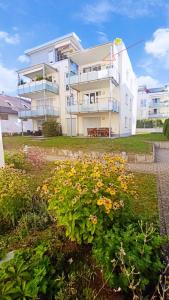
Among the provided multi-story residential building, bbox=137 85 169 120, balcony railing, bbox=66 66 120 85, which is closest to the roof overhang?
balcony railing, bbox=66 66 120 85

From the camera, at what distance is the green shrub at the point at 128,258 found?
5.56 feet

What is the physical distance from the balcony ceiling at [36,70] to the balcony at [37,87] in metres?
1.52

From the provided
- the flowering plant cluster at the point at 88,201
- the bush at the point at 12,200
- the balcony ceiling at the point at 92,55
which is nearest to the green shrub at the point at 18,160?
the bush at the point at 12,200

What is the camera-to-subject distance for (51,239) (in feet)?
8.05

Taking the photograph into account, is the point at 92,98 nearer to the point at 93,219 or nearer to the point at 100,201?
the point at 100,201

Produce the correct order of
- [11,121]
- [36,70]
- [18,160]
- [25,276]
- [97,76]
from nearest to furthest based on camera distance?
[25,276], [18,160], [97,76], [36,70], [11,121]

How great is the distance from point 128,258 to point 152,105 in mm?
57099

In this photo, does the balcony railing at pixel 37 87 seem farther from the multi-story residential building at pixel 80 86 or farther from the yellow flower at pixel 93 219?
the yellow flower at pixel 93 219

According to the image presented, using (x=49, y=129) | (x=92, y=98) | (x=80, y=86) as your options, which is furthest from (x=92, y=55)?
(x=49, y=129)

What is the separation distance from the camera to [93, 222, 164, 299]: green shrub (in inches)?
66.7

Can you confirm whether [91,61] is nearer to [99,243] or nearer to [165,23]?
[165,23]

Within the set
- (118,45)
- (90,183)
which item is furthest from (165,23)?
(90,183)

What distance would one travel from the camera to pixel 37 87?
21.7m

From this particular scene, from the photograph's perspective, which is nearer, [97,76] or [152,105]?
[97,76]
